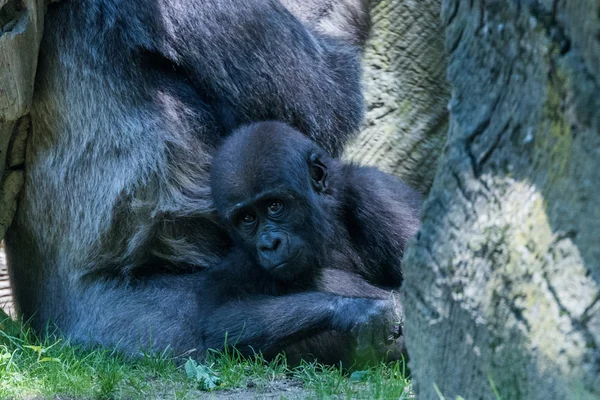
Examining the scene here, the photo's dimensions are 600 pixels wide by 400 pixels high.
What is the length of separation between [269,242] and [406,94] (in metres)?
1.89

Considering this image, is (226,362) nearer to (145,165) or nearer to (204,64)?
(145,165)

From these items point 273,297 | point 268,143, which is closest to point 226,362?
point 273,297

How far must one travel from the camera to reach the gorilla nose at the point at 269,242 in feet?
11.7

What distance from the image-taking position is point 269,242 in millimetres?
3570

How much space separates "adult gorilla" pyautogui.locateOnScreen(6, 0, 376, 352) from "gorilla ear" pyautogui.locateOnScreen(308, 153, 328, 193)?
38cm

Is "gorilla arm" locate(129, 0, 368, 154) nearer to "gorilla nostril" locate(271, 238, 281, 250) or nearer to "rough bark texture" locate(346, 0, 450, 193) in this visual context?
"gorilla nostril" locate(271, 238, 281, 250)

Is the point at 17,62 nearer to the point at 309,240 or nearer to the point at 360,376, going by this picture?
the point at 309,240

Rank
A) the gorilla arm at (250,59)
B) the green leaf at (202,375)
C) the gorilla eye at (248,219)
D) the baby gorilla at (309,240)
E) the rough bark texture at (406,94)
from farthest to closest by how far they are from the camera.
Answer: the rough bark texture at (406,94) → the gorilla arm at (250,59) → the gorilla eye at (248,219) → the baby gorilla at (309,240) → the green leaf at (202,375)

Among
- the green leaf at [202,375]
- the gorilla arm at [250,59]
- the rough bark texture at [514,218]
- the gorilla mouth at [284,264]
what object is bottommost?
the green leaf at [202,375]

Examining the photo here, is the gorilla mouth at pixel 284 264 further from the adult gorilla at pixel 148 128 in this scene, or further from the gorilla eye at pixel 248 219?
the adult gorilla at pixel 148 128

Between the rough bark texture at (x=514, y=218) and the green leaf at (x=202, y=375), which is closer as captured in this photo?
the rough bark texture at (x=514, y=218)

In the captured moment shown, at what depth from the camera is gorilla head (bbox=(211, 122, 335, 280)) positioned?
3.62 meters

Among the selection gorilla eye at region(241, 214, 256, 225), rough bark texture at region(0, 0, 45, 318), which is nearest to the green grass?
gorilla eye at region(241, 214, 256, 225)

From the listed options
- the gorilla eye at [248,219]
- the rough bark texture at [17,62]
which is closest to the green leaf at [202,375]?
the gorilla eye at [248,219]
